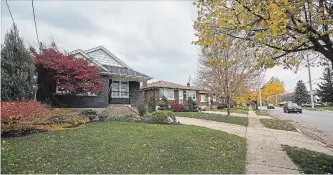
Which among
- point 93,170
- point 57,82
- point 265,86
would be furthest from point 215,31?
point 265,86

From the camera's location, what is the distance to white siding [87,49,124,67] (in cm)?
2308

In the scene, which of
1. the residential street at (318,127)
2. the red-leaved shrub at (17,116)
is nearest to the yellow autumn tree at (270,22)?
the residential street at (318,127)

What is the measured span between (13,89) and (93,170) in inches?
311

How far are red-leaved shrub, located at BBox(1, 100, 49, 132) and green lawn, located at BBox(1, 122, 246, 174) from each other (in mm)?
782

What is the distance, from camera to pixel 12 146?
23.6 ft

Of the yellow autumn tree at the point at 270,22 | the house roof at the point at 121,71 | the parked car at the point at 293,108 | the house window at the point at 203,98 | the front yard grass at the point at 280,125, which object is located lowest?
the front yard grass at the point at 280,125

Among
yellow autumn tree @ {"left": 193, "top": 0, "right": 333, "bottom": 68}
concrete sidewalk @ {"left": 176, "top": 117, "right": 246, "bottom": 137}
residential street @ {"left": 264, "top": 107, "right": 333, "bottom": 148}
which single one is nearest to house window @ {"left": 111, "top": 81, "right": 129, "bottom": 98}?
concrete sidewalk @ {"left": 176, "top": 117, "right": 246, "bottom": 137}

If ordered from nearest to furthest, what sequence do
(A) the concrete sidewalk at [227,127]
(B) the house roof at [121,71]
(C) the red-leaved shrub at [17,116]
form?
(C) the red-leaved shrub at [17,116] → (A) the concrete sidewalk at [227,127] → (B) the house roof at [121,71]

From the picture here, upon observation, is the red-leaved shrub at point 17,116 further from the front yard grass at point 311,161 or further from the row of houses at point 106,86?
the front yard grass at point 311,161

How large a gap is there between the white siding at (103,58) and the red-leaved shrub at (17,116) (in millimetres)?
13947

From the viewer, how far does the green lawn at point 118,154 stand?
18.1 ft

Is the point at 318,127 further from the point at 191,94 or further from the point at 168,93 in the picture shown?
the point at 191,94

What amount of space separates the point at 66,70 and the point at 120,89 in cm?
838

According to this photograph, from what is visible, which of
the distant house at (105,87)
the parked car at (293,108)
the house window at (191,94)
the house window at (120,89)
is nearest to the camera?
the distant house at (105,87)
